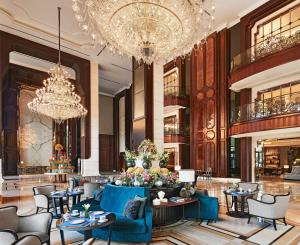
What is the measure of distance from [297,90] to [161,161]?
308 inches

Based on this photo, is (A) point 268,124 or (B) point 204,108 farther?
(B) point 204,108

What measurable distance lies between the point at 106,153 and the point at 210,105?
11.7 meters

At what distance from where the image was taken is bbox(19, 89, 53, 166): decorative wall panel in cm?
1728

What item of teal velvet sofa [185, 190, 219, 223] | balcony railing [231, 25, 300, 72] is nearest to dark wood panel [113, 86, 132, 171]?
balcony railing [231, 25, 300, 72]

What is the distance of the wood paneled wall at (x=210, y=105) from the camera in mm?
14234

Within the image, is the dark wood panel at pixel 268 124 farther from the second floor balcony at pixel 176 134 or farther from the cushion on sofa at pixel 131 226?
the cushion on sofa at pixel 131 226

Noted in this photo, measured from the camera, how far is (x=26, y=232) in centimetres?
368

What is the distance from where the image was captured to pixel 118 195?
5.29 meters

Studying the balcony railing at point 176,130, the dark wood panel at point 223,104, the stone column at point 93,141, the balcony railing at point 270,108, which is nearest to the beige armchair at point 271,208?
the balcony railing at point 270,108

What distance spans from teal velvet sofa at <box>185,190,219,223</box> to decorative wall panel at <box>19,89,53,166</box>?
49.2ft

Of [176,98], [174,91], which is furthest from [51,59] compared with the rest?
[174,91]

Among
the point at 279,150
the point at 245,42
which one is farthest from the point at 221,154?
the point at 279,150

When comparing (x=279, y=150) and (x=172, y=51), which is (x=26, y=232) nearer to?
(x=172, y=51)

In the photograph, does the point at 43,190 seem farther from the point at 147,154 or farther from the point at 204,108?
the point at 204,108
